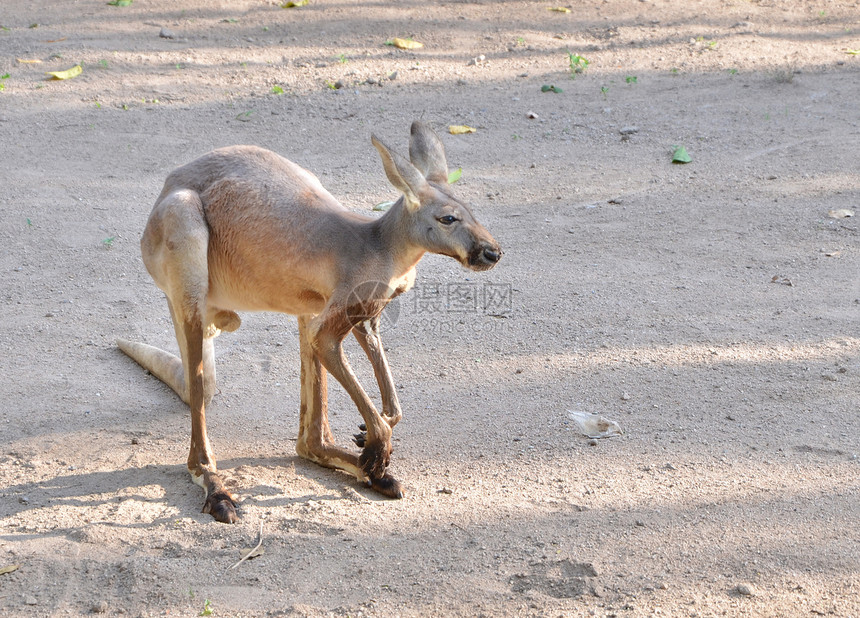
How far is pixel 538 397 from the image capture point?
4.63 m

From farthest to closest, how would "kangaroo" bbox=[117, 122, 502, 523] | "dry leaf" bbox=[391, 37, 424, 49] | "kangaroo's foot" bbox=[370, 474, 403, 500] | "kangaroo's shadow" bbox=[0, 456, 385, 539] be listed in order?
"dry leaf" bbox=[391, 37, 424, 49] < "kangaroo's foot" bbox=[370, 474, 403, 500] < "kangaroo's shadow" bbox=[0, 456, 385, 539] < "kangaroo" bbox=[117, 122, 502, 523]

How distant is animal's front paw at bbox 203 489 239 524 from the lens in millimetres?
3623

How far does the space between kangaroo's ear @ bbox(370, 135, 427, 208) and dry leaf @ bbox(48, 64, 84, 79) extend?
590 cm

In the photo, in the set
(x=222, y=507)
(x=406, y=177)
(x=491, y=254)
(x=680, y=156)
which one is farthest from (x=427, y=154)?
(x=680, y=156)

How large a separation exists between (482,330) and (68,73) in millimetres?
5182

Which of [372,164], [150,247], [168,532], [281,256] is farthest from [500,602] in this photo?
[372,164]

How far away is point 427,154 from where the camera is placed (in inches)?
149

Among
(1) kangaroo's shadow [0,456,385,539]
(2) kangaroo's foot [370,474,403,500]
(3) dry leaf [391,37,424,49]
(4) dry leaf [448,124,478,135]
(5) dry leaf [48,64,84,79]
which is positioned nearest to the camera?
(1) kangaroo's shadow [0,456,385,539]

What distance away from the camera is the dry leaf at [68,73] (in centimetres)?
829

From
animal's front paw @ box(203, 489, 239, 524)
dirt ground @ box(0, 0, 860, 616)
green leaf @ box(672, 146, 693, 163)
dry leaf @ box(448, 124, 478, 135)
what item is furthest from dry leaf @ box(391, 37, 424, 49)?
animal's front paw @ box(203, 489, 239, 524)

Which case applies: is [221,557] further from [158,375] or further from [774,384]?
[774,384]
